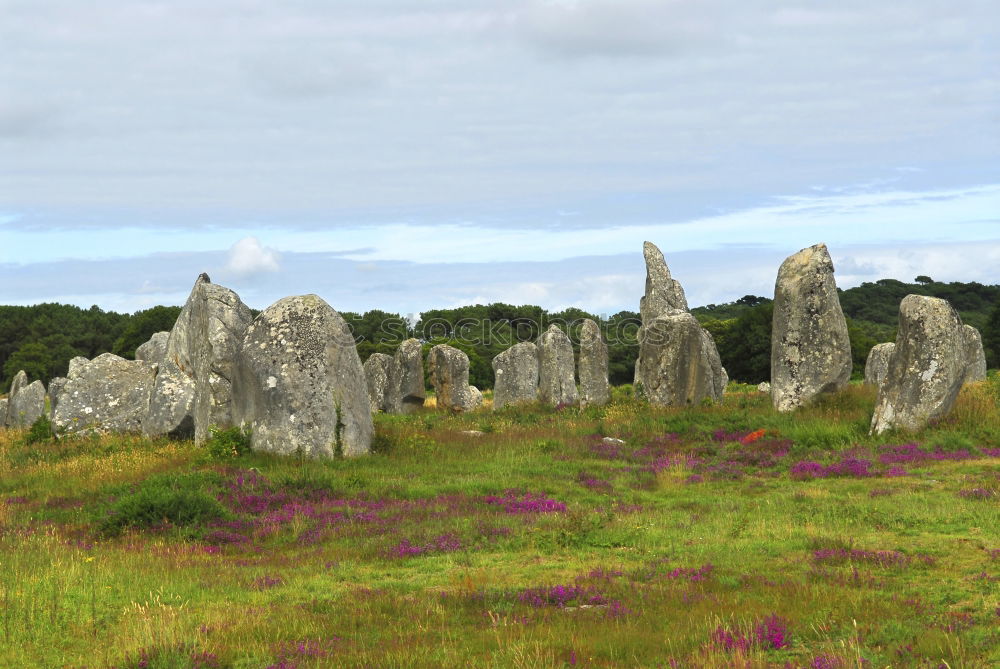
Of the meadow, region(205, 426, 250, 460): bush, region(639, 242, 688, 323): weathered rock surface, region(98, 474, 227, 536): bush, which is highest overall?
region(639, 242, 688, 323): weathered rock surface

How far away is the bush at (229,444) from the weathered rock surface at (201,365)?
264 cm

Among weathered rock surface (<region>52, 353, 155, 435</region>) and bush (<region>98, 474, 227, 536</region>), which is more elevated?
weathered rock surface (<region>52, 353, 155, 435</region>)

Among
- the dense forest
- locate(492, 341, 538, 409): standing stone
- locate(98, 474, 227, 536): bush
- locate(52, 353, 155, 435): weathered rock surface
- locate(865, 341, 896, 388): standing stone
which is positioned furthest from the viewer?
the dense forest

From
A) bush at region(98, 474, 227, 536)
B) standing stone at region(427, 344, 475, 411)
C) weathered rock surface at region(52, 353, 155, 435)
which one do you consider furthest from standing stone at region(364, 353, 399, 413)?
bush at region(98, 474, 227, 536)

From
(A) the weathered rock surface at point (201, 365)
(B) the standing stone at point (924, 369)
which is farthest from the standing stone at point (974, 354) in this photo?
(A) the weathered rock surface at point (201, 365)

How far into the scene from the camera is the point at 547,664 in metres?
8.18

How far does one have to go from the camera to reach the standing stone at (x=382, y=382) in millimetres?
44875

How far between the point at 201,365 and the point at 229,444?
4698 millimetres

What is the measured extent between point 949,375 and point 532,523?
13.1 meters

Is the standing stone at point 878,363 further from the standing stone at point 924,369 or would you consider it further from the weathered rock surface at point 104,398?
the weathered rock surface at point 104,398

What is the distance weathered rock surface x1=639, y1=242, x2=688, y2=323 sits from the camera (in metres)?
42.5

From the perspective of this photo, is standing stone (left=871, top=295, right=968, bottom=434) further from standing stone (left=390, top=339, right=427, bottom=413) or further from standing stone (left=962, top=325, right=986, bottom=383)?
standing stone (left=390, top=339, right=427, bottom=413)

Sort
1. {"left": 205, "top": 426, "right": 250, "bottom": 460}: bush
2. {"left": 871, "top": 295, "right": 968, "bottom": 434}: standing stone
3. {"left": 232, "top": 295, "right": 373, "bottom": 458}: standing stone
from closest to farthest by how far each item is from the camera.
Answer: {"left": 205, "top": 426, "right": 250, "bottom": 460}: bush < {"left": 232, "top": 295, "right": 373, "bottom": 458}: standing stone < {"left": 871, "top": 295, "right": 968, "bottom": 434}: standing stone

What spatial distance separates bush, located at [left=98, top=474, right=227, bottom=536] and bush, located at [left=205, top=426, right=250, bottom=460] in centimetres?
440
